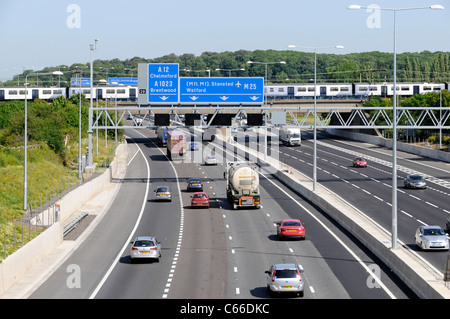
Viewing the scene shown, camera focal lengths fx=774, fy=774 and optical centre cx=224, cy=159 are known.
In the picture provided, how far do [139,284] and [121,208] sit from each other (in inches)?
1082

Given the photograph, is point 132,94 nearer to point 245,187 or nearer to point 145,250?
point 245,187

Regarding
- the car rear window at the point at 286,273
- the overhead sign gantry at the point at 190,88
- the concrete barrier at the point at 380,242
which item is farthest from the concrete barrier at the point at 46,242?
the concrete barrier at the point at 380,242

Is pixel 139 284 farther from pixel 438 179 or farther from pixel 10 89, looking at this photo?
pixel 10 89

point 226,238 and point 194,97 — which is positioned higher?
point 194,97

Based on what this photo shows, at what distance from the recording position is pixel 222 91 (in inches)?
2904

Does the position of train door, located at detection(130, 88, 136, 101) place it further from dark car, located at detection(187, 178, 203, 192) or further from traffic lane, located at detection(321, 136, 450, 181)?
dark car, located at detection(187, 178, 203, 192)

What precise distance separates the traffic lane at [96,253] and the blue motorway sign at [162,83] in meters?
9.06

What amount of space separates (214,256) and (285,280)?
1037cm

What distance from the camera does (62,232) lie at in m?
48.7

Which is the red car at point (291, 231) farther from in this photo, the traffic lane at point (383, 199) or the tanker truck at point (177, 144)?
the tanker truck at point (177, 144)

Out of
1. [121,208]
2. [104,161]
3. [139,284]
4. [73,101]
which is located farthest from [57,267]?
[73,101]

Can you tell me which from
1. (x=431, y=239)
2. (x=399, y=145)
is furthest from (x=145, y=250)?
(x=399, y=145)

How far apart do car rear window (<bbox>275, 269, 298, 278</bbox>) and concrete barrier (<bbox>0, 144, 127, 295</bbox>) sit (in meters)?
12.0

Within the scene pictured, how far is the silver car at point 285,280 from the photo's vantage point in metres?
32.8
